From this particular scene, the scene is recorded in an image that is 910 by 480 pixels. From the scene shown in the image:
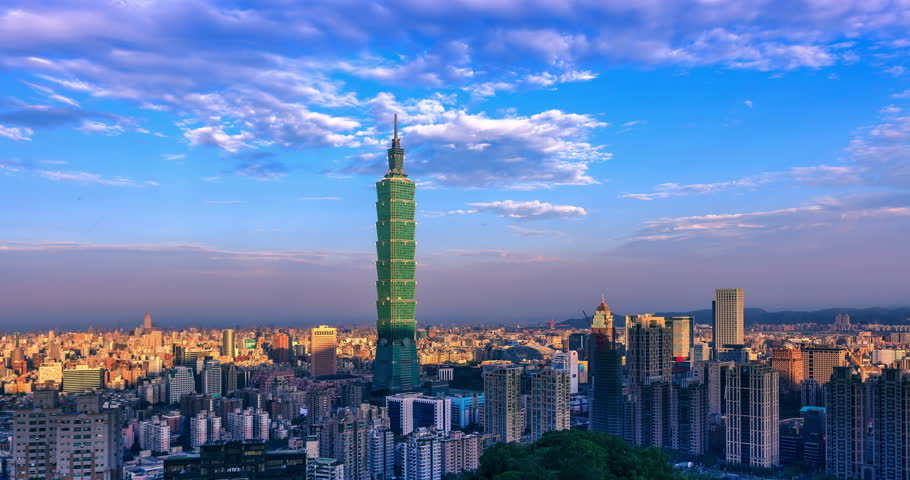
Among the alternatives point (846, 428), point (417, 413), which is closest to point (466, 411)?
point (417, 413)

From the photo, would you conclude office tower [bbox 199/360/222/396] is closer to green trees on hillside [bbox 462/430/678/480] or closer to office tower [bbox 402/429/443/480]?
office tower [bbox 402/429/443/480]

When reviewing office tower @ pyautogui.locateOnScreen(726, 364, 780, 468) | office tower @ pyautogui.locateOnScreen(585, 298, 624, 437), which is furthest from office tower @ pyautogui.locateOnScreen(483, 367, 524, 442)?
office tower @ pyautogui.locateOnScreen(726, 364, 780, 468)

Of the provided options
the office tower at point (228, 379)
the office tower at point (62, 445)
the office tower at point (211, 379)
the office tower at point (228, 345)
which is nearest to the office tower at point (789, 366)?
the office tower at point (228, 379)

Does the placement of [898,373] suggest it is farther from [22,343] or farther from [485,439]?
[22,343]

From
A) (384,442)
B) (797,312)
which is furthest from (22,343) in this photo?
(797,312)

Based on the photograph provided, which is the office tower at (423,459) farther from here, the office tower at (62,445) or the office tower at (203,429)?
the office tower at (203,429)

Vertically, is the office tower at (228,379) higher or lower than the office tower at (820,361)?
lower
